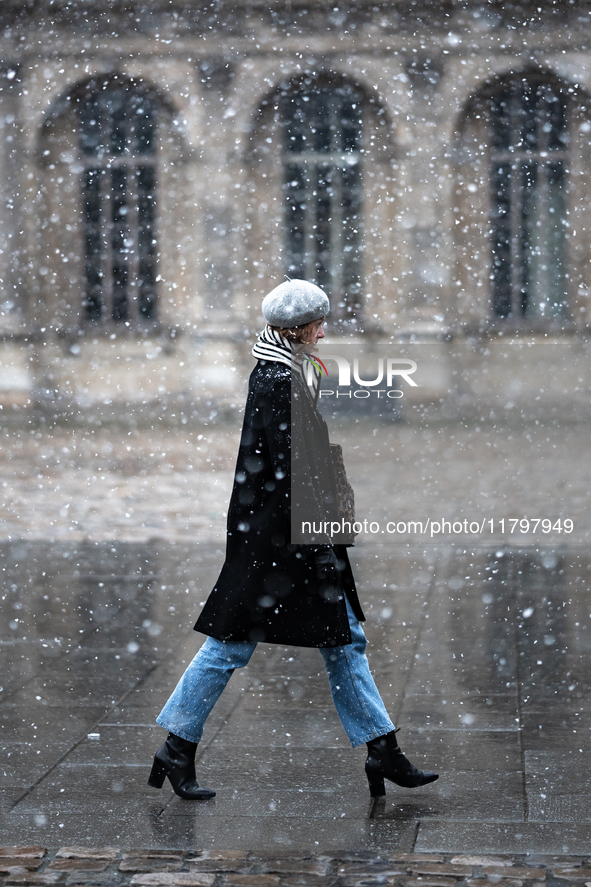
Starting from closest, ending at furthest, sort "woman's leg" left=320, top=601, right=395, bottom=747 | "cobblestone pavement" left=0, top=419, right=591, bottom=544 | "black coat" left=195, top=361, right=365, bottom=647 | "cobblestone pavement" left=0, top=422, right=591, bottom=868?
"cobblestone pavement" left=0, top=422, right=591, bottom=868 < "black coat" left=195, top=361, right=365, bottom=647 < "woman's leg" left=320, top=601, right=395, bottom=747 < "cobblestone pavement" left=0, top=419, right=591, bottom=544

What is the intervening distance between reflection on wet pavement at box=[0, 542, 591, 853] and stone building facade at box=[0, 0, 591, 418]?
484 inches

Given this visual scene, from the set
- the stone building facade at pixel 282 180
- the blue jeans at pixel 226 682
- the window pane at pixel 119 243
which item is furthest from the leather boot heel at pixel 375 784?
the window pane at pixel 119 243

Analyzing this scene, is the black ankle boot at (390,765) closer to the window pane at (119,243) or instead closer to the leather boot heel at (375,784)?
the leather boot heel at (375,784)

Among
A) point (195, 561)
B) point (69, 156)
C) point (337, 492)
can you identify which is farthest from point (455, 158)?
point (337, 492)

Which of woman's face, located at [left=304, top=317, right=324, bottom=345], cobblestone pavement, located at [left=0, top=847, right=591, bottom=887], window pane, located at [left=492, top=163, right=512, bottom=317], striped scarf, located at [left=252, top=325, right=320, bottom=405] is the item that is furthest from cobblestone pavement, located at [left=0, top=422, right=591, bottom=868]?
window pane, located at [left=492, top=163, right=512, bottom=317]

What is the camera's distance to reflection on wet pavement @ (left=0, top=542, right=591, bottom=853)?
3672 millimetres

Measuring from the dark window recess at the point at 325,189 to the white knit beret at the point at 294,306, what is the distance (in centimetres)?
1597

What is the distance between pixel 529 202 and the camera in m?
19.6

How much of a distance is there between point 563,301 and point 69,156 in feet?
26.9

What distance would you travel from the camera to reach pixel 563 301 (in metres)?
19.8

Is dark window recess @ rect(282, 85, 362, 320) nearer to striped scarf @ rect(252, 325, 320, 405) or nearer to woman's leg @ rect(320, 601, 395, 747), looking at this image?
striped scarf @ rect(252, 325, 320, 405)

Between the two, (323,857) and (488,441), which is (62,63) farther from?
(323,857)

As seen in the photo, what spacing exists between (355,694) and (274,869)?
723 mm

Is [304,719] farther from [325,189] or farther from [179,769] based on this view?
[325,189]
